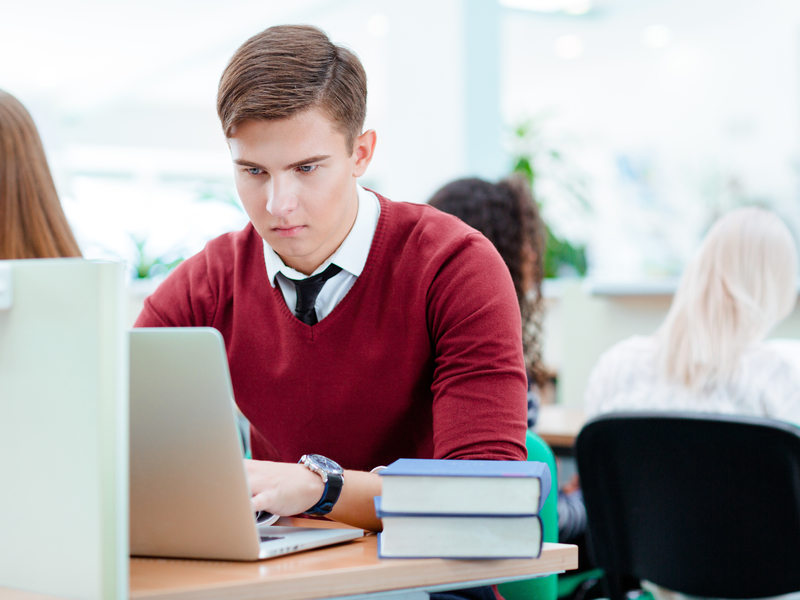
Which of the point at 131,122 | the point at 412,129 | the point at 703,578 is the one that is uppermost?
the point at 131,122

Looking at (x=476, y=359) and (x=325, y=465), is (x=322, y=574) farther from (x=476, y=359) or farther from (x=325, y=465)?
(x=476, y=359)

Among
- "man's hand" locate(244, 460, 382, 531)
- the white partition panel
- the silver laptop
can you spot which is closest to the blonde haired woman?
"man's hand" locate(244, 460, 382, 531)

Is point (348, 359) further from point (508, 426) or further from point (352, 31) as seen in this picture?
point (352, 31)

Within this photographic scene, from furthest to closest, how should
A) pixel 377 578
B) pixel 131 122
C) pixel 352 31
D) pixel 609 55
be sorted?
pixel 131 122 < pixel 609 55 < pixel 352 31 < pixel 377 578

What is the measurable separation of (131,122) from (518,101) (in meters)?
4.63

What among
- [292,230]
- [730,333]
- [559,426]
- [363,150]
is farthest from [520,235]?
[292,230]

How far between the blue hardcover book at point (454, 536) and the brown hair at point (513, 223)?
121cm

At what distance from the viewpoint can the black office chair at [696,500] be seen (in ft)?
4.42

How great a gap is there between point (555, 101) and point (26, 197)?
287 inches

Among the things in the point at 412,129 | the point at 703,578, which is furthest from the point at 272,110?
the point at 412,129

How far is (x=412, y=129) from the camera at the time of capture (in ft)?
12.1

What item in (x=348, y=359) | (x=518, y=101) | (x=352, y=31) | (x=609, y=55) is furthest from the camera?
(x=518, y=101)

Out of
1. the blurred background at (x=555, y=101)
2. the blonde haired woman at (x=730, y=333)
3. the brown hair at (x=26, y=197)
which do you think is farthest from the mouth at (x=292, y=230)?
the blurred background at (x=555, y=101)

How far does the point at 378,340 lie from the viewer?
44.2 inches
